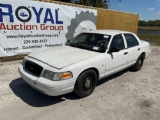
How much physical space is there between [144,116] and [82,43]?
2611 millimetres

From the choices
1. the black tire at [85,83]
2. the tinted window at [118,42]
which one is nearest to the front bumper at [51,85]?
the black tire at [85,83]

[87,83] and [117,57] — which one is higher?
[117,57]

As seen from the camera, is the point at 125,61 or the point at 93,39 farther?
the point at 125,61

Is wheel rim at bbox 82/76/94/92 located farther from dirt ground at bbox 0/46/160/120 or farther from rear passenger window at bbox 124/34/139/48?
rear passenger window at bbox 124/34/139/48

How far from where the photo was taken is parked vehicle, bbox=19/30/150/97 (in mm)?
3441

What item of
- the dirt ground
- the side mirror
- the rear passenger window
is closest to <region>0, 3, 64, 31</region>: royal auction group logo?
the dirt ground

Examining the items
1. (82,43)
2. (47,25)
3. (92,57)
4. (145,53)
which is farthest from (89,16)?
(92,57)

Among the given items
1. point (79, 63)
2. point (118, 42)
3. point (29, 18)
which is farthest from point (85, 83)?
point (29, 18)

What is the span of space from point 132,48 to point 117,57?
109cm

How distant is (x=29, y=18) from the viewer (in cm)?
705

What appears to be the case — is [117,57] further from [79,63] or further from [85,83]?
[79,63]

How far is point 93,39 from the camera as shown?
4.84 meters

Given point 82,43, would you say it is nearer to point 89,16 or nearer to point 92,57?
point 92,57

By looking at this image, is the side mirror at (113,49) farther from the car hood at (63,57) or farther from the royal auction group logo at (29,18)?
the royal auction group logo at (29,18)
